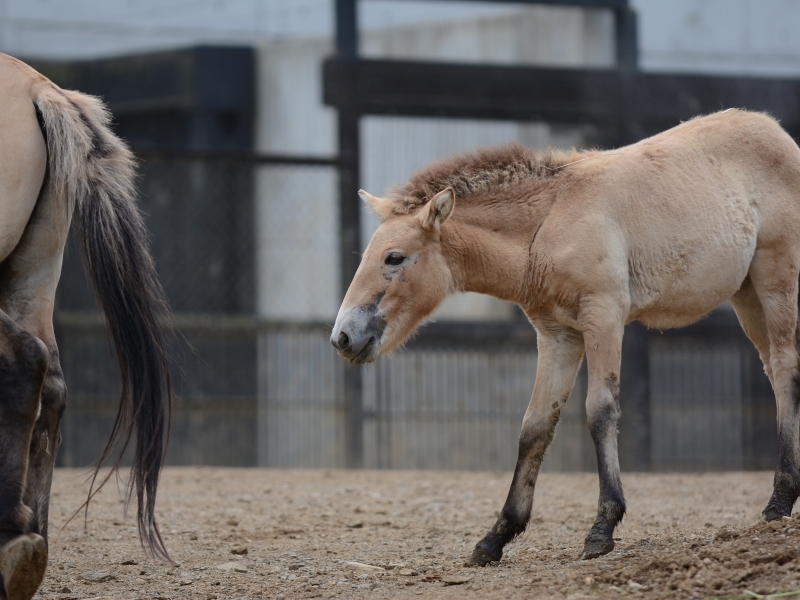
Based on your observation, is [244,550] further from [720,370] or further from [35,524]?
[720,370]

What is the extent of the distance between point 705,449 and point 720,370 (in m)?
0.83

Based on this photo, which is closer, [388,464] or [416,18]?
[388,464]

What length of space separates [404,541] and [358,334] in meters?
1.51

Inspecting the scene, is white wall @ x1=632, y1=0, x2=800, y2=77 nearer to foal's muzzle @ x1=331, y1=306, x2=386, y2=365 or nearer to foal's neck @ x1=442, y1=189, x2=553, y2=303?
foal's neck @ x1=442, y1=189, x2=553, y2=303

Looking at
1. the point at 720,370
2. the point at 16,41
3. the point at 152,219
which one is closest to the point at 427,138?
the point at 152,219

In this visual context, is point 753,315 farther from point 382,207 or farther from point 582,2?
point 582,2

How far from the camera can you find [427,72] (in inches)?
397

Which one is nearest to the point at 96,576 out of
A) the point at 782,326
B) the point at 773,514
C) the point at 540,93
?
the point at 773,514

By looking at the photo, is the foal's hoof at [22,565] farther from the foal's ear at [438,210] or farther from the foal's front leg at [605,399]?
the foal's front leg at [605,399]

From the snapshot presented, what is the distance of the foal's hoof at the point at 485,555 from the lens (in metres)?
4.57

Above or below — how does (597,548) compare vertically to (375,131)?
below

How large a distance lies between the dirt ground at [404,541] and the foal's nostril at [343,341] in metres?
0.99

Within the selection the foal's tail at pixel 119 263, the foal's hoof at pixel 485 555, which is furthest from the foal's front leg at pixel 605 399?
the foal's tail at pixel 119 263

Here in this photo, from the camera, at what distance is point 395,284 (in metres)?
4.66
